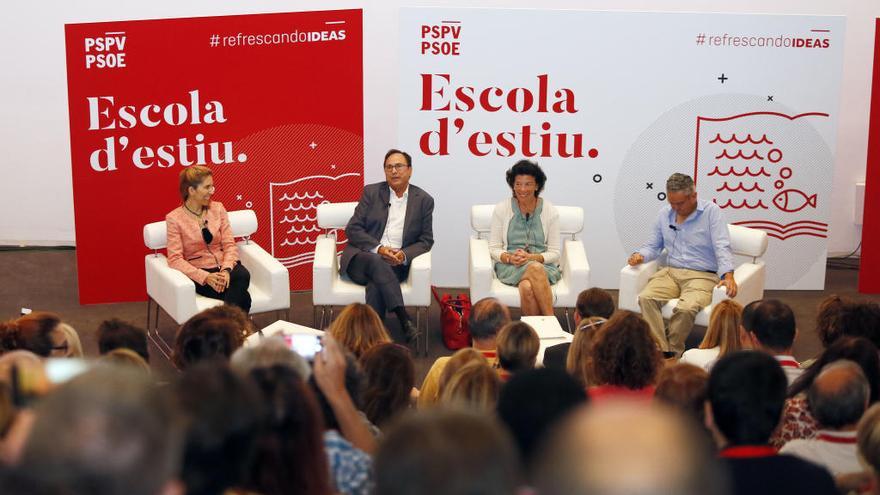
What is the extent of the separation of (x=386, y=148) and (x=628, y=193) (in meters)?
2.57

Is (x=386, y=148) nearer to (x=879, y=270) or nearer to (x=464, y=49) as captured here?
(x=464, y=49)

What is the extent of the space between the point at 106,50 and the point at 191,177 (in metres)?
1.19

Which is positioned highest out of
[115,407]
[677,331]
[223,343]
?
[115,407]

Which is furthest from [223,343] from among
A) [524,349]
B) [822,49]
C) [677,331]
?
[822,49]

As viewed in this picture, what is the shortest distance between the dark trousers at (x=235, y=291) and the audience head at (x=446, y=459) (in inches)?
216

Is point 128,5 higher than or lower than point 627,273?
higher

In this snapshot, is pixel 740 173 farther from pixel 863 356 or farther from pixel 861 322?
pixel 863 356

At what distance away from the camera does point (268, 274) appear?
7277 millimetres

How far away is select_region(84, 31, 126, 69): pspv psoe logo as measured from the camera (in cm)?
758

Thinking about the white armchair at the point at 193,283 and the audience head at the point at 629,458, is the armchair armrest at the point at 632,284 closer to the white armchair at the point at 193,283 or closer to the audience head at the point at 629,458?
the white armchair at the point at 193,283

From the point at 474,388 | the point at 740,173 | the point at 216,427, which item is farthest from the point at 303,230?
the point at 216,427

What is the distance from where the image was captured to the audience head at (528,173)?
7.67 m

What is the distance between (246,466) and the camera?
2273 mm

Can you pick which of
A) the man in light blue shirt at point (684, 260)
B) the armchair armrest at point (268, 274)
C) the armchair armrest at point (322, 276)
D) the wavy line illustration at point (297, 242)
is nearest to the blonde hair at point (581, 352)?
the man in light blue shirt at point (684, 260)
